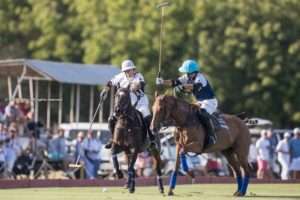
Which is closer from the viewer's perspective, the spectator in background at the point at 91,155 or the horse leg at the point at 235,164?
the horse leg at the point at 235,164

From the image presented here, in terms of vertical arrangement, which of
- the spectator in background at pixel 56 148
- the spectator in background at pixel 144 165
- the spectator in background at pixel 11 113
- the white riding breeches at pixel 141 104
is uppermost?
the white riding breeches at pixel 141 104

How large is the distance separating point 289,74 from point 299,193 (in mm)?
26193

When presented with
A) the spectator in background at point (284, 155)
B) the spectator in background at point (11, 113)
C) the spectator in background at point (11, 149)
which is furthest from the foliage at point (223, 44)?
the spectator in background at point (11, 149)

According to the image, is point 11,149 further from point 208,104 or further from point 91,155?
point 208,104

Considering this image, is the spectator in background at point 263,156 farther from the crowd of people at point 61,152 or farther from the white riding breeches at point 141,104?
the white riding breeches at point 141,104

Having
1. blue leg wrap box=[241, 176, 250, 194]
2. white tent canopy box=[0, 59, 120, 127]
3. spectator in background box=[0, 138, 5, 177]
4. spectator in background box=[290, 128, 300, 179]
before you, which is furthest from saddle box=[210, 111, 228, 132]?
white tent canopy box=[0, 59, 120, 127]

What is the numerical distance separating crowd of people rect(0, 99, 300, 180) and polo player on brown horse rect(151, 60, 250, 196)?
980 centimetres

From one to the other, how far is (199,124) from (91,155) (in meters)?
12.0

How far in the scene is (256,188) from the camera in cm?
2355

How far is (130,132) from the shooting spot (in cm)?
2042

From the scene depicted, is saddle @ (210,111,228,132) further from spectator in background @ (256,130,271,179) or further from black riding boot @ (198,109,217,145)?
spectator in background @ (256,130,271,179)

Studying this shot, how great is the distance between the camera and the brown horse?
62.8 ft

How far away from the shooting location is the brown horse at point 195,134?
19141mm

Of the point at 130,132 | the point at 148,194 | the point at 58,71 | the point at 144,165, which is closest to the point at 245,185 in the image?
the point at 148,194
